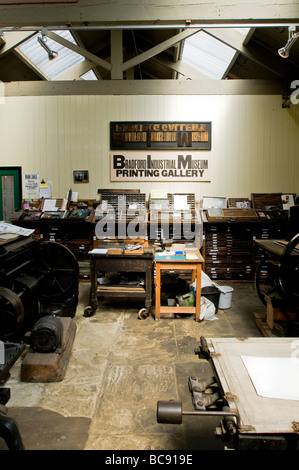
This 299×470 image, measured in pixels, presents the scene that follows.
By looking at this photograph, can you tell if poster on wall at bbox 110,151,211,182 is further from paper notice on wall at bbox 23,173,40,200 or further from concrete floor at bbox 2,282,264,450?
concrete floor at bbox 2,282,264,450

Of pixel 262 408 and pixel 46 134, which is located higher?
pixel 46 134

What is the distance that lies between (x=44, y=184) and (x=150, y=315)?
342cm

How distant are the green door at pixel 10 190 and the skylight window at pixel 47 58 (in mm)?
2488

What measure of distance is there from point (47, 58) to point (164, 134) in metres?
3.20

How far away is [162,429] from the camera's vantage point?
198 centimetres

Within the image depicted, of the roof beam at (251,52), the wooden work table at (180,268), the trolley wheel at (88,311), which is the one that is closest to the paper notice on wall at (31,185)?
the trolley wheel at (88,311)

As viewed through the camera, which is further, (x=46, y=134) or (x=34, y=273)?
(x=46, y=134)

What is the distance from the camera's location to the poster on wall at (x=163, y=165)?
5672 mm

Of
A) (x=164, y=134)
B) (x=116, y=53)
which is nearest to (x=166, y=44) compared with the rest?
(x=116, y=53)

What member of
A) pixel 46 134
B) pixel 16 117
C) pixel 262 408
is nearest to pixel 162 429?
pixel 262 408

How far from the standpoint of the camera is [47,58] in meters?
6.46

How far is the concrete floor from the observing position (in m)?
1.89

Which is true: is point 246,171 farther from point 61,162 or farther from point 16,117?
point 16,117
